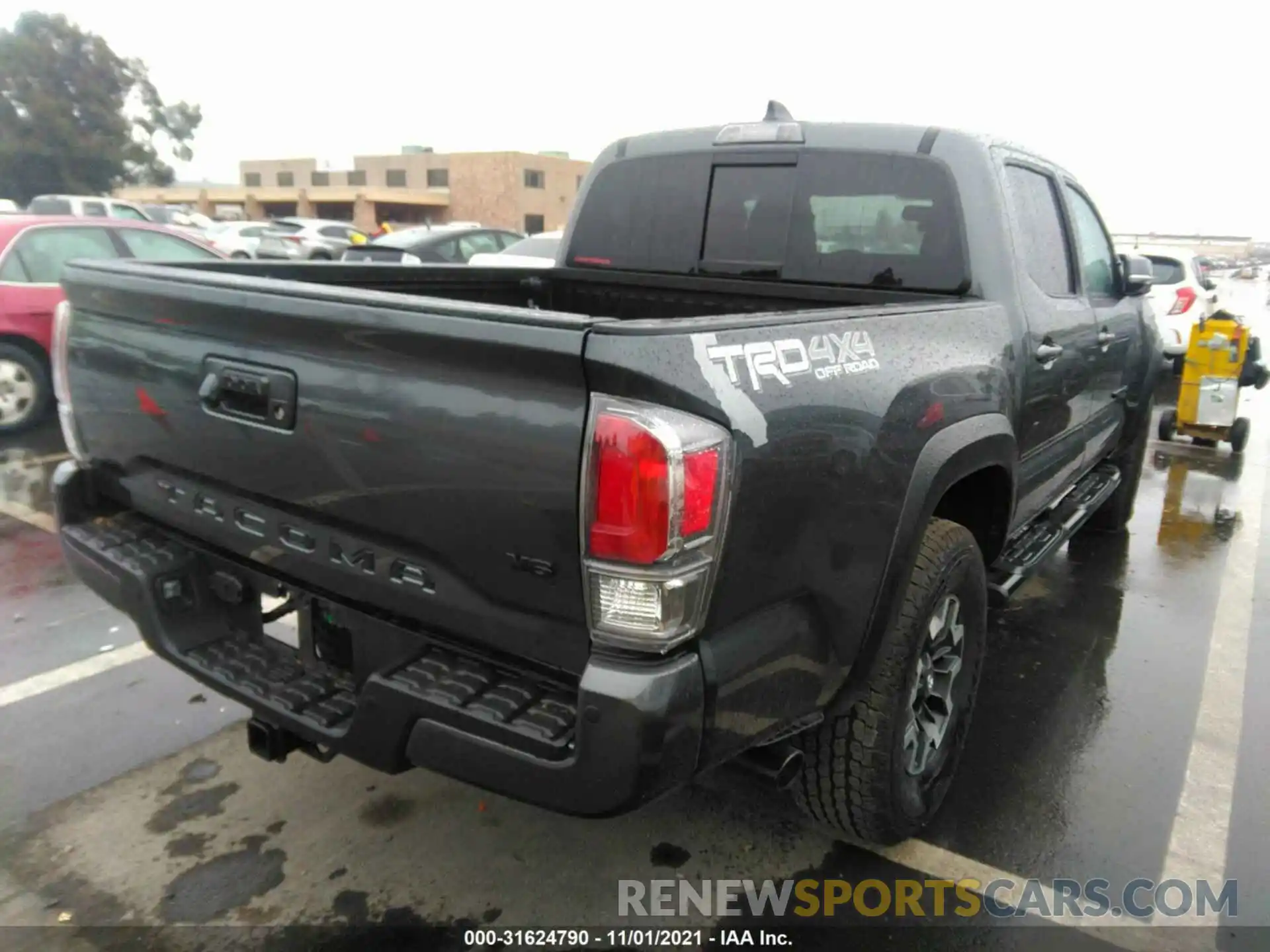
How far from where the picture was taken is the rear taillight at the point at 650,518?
1.72 metres

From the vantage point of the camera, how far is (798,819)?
3031 mm

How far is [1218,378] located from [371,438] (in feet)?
26.2

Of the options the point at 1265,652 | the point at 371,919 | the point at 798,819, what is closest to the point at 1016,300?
the point at 798,819

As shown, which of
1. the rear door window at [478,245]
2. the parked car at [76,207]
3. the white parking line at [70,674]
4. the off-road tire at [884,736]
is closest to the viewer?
the off-road tire at [884,736]

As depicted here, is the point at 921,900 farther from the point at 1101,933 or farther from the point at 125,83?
the point at 125,83

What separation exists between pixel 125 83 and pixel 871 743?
6880 centimetres

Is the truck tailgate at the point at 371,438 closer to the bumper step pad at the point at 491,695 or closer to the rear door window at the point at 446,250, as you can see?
the bumper step pad at the point at 491,695

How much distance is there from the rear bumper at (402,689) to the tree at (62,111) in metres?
62.4

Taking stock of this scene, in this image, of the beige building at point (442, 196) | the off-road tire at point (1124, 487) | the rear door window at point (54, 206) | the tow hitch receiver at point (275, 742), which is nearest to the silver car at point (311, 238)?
the rear door window at point (54, 206)

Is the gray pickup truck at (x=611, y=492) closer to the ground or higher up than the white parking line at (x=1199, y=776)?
higher up

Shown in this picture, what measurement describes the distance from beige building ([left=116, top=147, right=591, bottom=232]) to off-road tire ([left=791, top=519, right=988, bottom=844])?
185 ft

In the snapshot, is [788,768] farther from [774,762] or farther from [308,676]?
[308,676]

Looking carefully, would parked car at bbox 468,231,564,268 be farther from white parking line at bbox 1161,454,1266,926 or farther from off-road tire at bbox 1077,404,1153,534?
white parking line at bbox 1161,454,1266,926

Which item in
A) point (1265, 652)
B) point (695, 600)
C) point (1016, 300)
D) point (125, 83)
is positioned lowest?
point (1265, 652)
